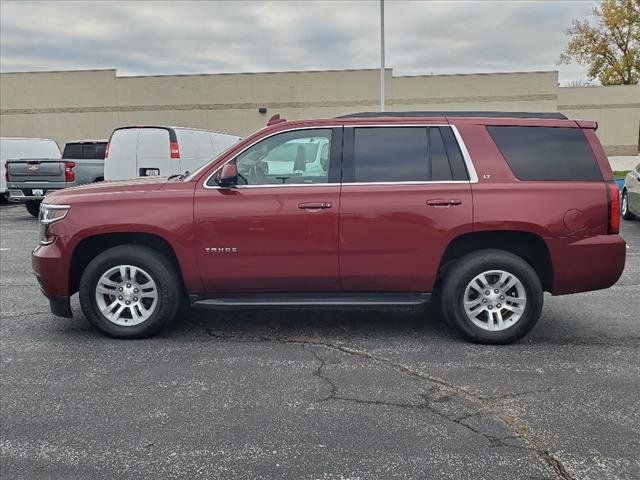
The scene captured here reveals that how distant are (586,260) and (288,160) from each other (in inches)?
104

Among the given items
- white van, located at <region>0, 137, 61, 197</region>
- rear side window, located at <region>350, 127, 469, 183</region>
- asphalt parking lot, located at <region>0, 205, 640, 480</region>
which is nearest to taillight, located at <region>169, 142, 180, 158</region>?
asphalt parking lot, located at <region>0, 205, 640, 480</region>

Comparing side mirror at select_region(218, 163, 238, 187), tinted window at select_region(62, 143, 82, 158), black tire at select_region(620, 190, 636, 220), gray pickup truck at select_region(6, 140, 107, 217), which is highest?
tinted window at select_region(62, 143, 82, 158)

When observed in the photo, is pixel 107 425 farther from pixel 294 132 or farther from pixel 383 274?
pixel 294 132

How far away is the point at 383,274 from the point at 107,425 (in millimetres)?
2467

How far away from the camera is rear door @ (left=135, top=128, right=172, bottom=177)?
12172 mm

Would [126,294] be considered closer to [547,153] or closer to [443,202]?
[443,202]

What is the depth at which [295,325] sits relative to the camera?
570cm

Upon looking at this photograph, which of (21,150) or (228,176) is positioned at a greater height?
(21,150)

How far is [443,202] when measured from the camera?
16.4 feet

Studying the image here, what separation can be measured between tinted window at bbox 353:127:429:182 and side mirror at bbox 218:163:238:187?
1014mm

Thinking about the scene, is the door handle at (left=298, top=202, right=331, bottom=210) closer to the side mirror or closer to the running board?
the side mirror

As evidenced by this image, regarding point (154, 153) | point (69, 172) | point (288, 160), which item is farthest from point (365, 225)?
point (69, 172)

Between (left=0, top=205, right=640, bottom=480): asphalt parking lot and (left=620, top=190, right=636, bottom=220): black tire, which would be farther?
(left=620, top=190, right=636, bottom=220): black tire

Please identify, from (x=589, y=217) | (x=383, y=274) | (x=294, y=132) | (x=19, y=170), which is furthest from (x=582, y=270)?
(x=19, y=170)
